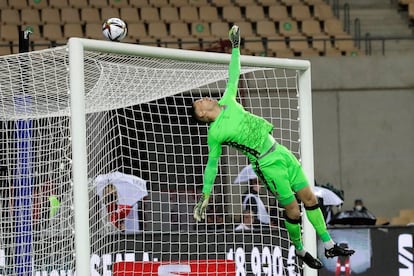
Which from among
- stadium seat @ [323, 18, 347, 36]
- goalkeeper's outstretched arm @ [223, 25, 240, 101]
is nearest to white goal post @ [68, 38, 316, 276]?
goalkeeper's outstretched arm @ [223, 25, 240, 101]

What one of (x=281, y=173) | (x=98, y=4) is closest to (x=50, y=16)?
(x=98, y=4)

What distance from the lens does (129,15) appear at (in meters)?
20.2

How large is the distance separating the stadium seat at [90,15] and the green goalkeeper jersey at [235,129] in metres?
10.0

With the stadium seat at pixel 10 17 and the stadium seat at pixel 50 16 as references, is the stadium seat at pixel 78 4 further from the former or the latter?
the stadium seat at pixel 10 17

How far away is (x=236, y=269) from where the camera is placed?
11.7 meters

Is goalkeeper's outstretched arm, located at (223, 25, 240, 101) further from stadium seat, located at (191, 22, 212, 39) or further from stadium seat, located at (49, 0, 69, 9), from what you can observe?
stadium seat, located at (49, 0, 69, 9)

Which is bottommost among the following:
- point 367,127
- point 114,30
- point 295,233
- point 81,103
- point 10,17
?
point 295,233

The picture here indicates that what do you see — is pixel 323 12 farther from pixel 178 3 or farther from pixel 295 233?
pixel 295 233

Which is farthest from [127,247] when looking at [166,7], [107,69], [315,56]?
[166,7]

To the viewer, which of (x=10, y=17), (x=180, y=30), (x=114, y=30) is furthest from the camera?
(x=180, y=30)

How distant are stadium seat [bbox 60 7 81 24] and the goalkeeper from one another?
10.2m

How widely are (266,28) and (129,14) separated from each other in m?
2.23

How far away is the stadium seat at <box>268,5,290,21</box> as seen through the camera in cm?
2053

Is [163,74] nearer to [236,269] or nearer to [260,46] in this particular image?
[236,269]
